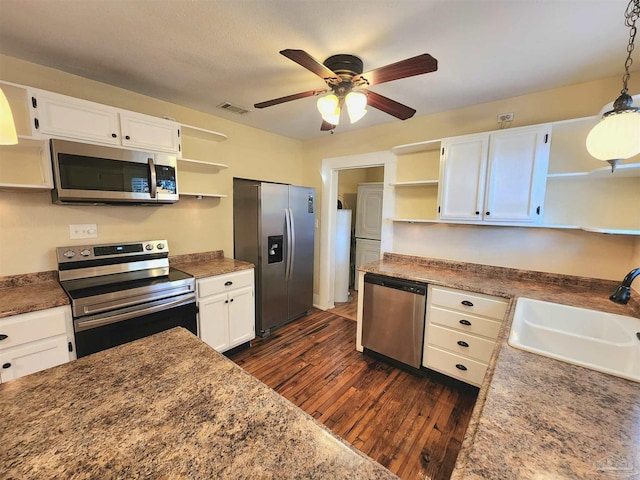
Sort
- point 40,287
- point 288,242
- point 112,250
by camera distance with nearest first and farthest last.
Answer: point 40,287 → point 112,250 → point 288,242

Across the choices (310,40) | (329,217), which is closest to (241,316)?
(329,217)

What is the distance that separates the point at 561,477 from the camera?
23.3 inches

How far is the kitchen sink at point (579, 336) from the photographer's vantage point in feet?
3.98

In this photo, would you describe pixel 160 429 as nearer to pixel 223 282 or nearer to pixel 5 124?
pixel 5 124

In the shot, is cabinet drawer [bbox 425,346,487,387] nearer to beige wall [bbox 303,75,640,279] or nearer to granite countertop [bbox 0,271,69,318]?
beige wall [bbox 303,75,640,279]

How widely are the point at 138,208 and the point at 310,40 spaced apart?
2.04 meters

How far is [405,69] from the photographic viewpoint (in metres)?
1.37

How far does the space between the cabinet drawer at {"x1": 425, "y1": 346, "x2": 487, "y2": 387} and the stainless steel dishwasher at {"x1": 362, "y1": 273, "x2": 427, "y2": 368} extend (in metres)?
0.11

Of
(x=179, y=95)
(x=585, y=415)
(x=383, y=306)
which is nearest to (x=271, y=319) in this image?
(x=383, y=306)

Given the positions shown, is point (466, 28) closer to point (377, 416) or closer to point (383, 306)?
point (383, 306)

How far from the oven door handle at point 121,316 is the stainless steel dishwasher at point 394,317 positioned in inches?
66.3

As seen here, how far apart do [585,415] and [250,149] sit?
3.48 meters

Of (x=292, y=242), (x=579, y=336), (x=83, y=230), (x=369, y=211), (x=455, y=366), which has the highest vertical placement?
(x=369, y=211)

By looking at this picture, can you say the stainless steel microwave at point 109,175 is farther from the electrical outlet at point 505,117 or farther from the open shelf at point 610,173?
the open shelf at point 610,173
